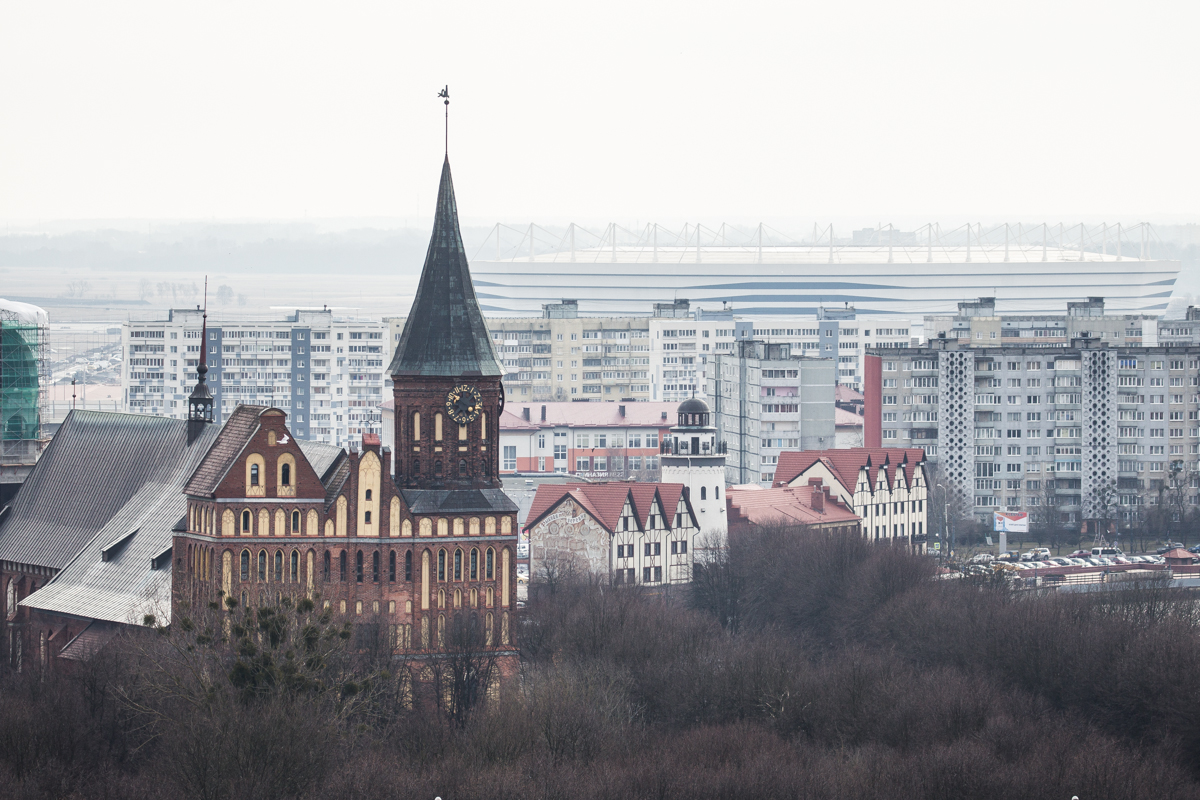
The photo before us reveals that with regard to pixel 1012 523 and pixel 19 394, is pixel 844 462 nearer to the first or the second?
pixel 1012 523

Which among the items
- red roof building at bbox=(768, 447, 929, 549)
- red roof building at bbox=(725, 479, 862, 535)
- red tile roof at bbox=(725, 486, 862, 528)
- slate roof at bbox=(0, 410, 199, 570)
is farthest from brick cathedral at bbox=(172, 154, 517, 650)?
red roof building at bbox=(768, 447, 929, 549)

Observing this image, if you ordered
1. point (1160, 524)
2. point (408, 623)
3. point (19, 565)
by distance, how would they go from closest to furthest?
point (408, 623) < point (19, 565) < point (1160, 524)

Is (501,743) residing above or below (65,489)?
below

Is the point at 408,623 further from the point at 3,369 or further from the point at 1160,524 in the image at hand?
the point at 1160,524

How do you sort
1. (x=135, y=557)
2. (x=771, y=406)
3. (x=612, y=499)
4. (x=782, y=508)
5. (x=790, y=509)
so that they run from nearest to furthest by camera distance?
(x=135, y=557) → (x=612, y=499) → (x=782, y=508) → (x=790, y=509) → (x=771, y=406)

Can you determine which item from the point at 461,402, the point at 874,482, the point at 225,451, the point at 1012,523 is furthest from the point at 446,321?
the point at 1012,523

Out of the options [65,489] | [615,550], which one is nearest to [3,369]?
[65,489]
